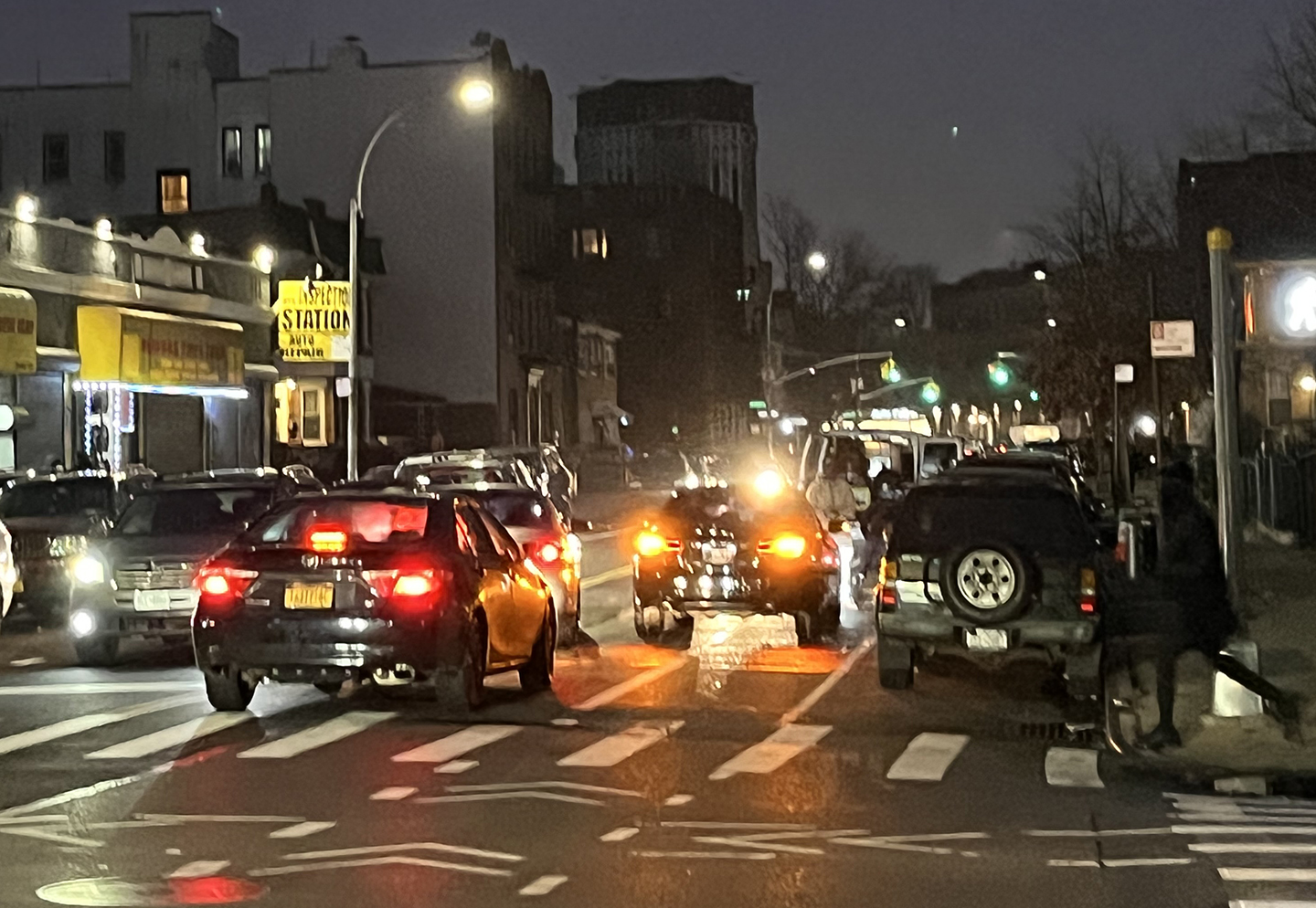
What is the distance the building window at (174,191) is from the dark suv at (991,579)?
52488 millimetres

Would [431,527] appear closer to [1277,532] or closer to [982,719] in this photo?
[982,719]

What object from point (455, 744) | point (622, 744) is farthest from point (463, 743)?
point (622, 744)

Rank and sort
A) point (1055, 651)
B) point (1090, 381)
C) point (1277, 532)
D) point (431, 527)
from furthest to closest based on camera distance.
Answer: point (1090, 381) → point (1277, 532) → point (1055, 651) → point (431, 527)

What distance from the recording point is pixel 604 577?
1073 inches

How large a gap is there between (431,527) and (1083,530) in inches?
200

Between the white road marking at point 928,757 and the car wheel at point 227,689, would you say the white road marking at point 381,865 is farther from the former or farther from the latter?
the car wheel at point 227,689

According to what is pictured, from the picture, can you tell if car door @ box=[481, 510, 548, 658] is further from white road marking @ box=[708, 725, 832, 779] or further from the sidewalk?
the sidewalk

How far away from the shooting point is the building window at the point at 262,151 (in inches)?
2480

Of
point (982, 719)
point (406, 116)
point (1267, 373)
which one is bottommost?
point (982, 719)

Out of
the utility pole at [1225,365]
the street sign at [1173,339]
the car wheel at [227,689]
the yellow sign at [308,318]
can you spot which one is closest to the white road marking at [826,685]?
the utility pole at [1225,365]

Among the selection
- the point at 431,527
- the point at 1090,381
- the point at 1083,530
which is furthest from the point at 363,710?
the point at 1090,381

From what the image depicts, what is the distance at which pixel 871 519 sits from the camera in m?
21.8

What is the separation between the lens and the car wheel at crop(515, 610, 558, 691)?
1453 cm

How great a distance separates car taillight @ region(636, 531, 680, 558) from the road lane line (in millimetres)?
6950
